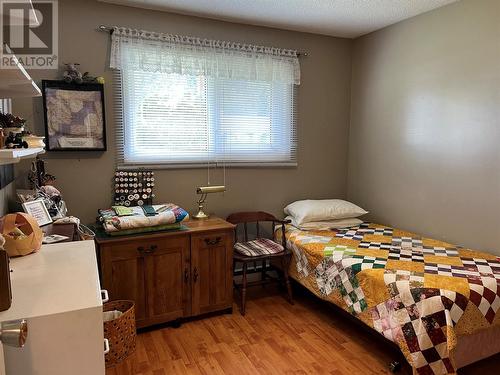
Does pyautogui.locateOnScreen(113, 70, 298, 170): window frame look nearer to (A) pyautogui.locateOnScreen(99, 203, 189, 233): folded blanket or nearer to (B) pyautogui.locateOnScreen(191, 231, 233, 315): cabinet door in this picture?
(A) pyautogui.locateOnScreen(99, 203, 189, 233): folded blanket

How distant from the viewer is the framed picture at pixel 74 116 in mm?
2691

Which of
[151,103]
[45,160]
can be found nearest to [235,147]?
[151,103]

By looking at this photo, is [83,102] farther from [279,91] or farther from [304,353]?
[304,353]

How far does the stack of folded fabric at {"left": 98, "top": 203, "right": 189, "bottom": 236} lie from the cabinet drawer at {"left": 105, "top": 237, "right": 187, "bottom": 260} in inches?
3.4

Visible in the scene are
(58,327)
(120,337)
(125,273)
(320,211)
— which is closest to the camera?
(58,327)

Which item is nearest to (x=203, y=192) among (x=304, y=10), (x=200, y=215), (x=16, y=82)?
(x=200, y=215)

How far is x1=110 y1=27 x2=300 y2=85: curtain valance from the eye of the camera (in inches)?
114

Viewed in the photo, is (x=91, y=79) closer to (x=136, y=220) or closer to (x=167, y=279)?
(x=136, y=220)

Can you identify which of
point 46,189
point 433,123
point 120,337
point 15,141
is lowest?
point 120,337

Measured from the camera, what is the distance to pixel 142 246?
261 centimetres

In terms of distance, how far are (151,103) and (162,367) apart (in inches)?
80.0

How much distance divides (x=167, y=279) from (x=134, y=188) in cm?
82

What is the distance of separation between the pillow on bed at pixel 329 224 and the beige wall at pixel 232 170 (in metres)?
0.42

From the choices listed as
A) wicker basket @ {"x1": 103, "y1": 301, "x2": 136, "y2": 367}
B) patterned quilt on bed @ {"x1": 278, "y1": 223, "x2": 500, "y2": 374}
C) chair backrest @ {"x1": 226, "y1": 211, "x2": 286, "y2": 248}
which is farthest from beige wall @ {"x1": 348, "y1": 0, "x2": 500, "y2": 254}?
wicker basket @ {"x1": 103, "y1": 301, "x2": 136, "y2": 367}
